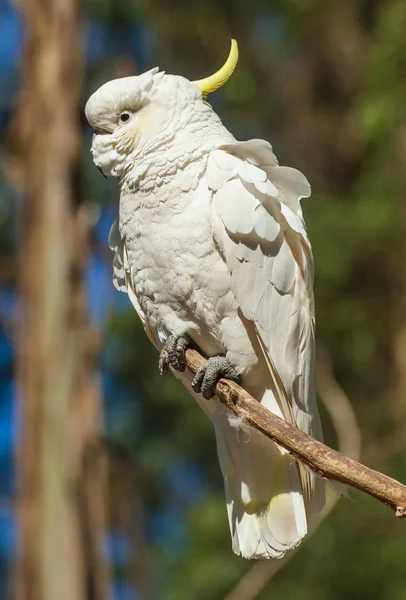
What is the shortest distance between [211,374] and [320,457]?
1.32ft

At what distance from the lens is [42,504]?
3.43 meters

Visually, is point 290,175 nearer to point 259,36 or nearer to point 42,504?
point 42,504

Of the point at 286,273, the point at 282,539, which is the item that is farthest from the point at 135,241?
the point at 282,539

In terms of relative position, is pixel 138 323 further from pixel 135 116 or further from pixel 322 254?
pixel 135 116

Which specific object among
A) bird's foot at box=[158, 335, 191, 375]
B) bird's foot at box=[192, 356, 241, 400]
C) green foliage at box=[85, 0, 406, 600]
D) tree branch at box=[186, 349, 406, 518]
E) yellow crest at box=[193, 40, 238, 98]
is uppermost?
yellow crest at box=[193, 40, 238, 98]

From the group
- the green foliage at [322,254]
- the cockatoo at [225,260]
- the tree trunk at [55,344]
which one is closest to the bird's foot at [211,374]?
the cockatoo at [225,260]

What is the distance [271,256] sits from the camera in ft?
6.70

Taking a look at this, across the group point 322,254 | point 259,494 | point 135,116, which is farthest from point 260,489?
point 322,254

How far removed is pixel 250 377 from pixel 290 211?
1.31 ft

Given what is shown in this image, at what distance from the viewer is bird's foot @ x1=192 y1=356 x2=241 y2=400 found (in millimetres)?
2008

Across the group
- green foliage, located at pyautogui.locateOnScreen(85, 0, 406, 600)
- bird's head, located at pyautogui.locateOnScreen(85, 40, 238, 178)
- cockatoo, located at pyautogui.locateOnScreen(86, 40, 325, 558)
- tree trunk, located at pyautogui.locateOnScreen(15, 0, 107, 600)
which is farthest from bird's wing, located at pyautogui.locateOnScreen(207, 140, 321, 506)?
green foliage, located at pyautogui.locateOnScreen(85, 0, 406, 600)

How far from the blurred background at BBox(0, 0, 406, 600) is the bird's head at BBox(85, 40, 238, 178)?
4.66ft

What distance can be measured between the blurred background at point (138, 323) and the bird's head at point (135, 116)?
1421mm

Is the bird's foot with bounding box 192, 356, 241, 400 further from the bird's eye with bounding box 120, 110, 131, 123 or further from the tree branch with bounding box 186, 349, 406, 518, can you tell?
the bird's eye with bounding box 120, 110, 131, 123
